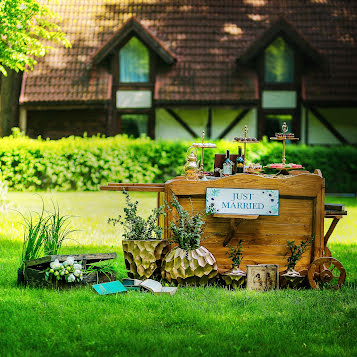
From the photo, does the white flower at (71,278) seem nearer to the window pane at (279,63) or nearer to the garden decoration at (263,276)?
the garden decoration at (263,276)

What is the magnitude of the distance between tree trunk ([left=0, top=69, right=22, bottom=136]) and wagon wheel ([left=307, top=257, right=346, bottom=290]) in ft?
50.5

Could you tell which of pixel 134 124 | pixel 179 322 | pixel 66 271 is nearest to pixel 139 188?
pixel 66 271

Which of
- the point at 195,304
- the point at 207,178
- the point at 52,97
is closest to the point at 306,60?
the point at 52,97

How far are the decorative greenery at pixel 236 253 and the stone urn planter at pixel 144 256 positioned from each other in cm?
75

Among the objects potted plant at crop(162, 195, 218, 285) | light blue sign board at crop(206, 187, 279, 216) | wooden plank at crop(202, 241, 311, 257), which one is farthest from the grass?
light blue sign board at crop(206, 187, 279, 216)

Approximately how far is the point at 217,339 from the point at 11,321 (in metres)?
1.74

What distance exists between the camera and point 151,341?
481 cm

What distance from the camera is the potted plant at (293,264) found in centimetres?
671

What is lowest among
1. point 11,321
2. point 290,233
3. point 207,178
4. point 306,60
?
point 11,321

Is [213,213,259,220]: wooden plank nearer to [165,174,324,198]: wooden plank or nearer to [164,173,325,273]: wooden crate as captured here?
[164,173,325,273]: wooden crate

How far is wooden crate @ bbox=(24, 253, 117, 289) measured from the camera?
640 centimetres

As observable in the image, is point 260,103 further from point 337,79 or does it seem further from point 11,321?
point 11,321

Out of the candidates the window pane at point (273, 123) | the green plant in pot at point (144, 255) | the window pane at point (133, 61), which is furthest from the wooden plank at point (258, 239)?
the window pane at point (133, 61)

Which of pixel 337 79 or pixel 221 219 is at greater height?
pixel 337 79
